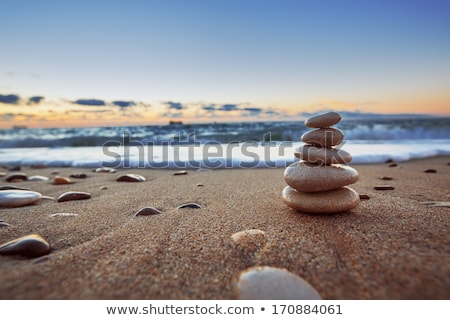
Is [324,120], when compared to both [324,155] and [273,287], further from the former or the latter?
[273,287]

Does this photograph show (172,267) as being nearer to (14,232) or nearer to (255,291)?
(255,291)

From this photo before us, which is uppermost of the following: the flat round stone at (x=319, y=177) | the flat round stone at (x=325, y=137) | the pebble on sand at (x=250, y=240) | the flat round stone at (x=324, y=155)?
the flat round stone at (x=325, y=137)

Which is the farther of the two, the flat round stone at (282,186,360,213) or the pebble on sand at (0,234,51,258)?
the flat round stone at (282,186,360,213)

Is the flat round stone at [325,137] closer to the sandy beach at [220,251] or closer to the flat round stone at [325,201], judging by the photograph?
the flat round stone at [325,201]

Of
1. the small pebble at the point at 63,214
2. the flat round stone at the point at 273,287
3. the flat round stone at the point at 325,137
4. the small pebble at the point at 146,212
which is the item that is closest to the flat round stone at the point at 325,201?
the flat round stone at the point at 325,137

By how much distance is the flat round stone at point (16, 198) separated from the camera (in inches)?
79.7

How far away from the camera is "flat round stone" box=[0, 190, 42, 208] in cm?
202

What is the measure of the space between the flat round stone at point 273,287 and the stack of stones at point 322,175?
70 centimetres

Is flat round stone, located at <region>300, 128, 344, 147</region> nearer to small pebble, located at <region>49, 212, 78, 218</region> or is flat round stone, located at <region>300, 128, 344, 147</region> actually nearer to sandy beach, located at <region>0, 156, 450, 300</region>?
sandy beach, located at <region>0, 156, 450, 300</region>

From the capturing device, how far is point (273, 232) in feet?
4.46

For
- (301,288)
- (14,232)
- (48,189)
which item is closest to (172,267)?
(301,288)

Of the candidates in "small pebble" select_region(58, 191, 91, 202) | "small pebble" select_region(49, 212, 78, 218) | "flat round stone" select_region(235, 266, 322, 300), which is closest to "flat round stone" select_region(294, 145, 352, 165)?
"flat round stone" select_region(235, 266, 322, 300)

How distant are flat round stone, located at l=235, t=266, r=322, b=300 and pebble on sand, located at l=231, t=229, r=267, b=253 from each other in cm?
20
